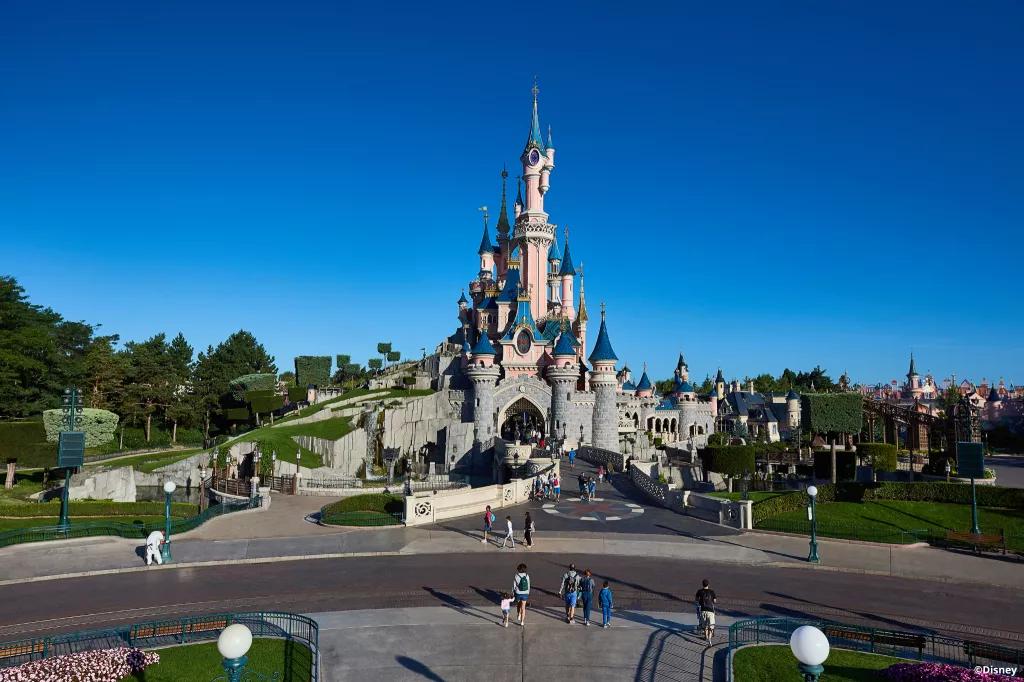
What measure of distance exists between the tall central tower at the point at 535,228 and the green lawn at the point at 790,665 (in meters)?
62.0

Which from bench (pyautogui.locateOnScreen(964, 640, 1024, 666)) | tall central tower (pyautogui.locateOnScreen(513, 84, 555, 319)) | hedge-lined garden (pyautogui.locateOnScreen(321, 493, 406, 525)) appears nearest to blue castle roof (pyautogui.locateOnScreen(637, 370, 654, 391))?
tall central tower (pyautogui.locateOnScreen(513, 84, 555, 319))

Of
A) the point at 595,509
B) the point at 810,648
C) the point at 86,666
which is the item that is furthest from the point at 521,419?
the point at 810,648

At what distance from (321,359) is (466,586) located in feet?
258

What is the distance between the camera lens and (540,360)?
6781 centimetres

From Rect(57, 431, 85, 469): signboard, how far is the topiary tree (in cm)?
4864

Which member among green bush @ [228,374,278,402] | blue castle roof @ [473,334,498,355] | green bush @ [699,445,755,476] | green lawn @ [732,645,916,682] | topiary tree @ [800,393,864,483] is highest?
blue castle roof @ [473,334,498,355]

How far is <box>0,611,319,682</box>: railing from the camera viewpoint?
12789 millimetres

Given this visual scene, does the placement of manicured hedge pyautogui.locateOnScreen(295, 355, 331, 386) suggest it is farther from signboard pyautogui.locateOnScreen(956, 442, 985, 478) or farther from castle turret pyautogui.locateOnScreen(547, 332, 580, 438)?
signboard pyautogui.locateOnScreen(956, 442, 985, 478)

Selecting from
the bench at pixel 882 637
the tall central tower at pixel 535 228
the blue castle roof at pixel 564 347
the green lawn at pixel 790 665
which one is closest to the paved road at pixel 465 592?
the bench at pixel 882 637

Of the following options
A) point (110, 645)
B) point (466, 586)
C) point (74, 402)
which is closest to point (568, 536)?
point (466, 586)

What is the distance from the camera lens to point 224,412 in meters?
80.0

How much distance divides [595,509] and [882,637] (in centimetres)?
1753

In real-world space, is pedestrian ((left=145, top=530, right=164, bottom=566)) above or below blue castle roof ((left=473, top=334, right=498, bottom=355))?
below

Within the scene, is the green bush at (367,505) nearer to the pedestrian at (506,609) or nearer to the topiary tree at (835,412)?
the pedestrian at (506,609)
